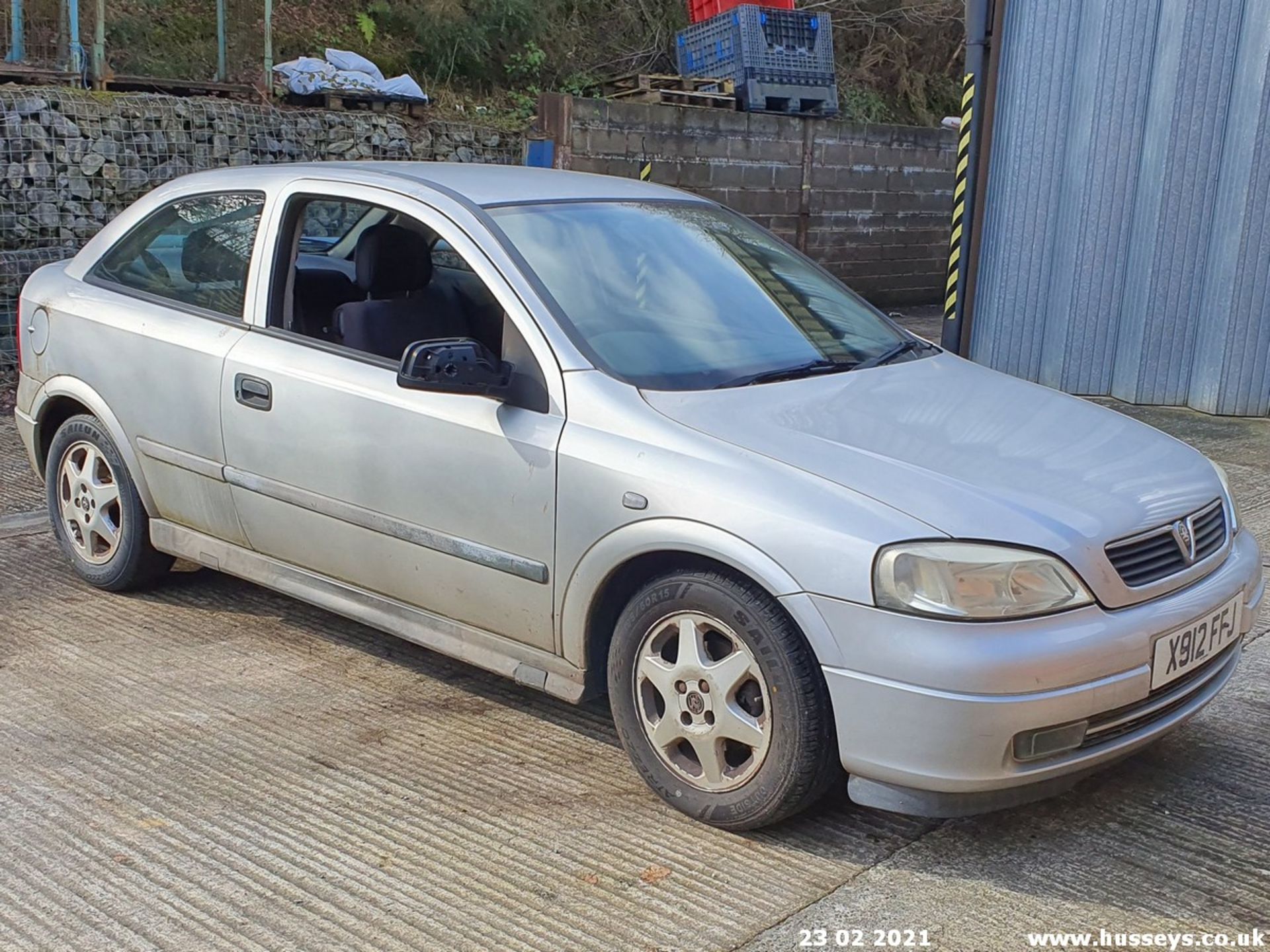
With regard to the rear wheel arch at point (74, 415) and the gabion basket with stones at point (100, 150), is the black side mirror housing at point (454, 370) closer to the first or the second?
the rear wheel arch at point (74, 415)

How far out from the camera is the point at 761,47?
13.0 meters

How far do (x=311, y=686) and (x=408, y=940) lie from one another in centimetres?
156

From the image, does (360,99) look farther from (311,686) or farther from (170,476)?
(311,686)

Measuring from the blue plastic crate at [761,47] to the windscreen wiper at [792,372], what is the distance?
9.42 metres

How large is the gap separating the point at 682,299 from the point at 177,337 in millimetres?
1767

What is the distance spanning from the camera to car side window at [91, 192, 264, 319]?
456cm

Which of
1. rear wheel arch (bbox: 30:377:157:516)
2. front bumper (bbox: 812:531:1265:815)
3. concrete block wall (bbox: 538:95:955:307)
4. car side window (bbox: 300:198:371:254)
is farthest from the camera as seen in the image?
concrete block wall (bbox: 538:95:955:307)

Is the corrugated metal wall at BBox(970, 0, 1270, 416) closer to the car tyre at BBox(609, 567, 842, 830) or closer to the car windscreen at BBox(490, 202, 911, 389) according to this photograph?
the car windscreen at BBox(490, 202, 911, 389)

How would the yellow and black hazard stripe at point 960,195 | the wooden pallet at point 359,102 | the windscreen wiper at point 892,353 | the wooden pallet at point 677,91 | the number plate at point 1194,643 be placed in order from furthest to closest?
the wooden pallet at point 677,91
the wooden pallet at point 359,102
the yellow and black hazard stripe at point 960,195
the windscreen wiper at point 892,353
the number plate at point 1194,643

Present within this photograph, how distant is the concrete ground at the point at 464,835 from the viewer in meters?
3.00

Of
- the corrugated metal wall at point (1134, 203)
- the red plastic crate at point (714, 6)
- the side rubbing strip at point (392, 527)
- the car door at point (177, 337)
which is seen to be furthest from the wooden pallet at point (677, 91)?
the side rubbing strip at point (392, 527)

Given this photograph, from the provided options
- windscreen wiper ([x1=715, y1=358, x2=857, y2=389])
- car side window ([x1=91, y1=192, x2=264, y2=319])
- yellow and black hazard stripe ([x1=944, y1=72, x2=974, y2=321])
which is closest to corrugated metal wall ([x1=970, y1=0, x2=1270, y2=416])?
yellow and black hazard stripe ([x1=944, y1=72, x2=974, y2=321])

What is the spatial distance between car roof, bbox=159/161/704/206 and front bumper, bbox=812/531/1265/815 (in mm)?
1843

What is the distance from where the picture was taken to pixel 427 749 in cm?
390
